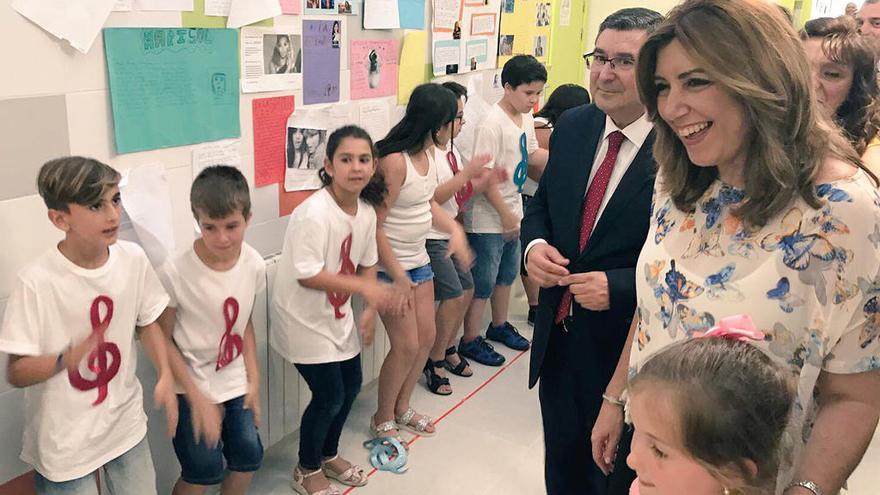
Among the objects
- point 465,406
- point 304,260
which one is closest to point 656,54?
point 304,260

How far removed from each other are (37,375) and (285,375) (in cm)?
113

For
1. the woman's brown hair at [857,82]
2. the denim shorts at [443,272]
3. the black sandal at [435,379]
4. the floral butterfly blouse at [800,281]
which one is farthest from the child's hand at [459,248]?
the floral butterfly blouse at [800,281]

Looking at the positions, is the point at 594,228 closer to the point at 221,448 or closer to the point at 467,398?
the point at 221,448

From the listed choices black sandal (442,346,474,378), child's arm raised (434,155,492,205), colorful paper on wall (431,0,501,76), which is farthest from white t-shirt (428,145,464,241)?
black sandal (442,346,474,378)

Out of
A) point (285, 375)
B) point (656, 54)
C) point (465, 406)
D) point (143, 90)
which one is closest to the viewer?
point (656, 54)

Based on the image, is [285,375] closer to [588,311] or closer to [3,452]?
[3,452]

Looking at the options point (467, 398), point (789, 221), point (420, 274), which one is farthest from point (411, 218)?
point (789, 221)

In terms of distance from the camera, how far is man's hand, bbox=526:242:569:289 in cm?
175

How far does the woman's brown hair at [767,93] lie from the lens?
111 centimetres

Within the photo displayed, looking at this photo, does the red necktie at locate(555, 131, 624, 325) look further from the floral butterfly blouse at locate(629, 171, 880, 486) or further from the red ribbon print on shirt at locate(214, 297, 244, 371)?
the red ribbon print on shirt at locate(214, 297, 244, 371)

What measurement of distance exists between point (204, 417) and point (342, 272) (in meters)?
0.68

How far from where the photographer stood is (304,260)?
7.48 feet

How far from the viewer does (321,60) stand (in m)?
2.60

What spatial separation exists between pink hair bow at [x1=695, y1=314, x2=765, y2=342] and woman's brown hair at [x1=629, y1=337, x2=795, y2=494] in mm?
18
